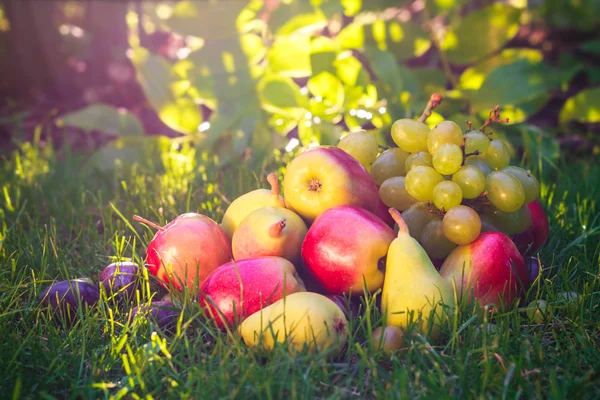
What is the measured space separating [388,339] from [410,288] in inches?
5.6

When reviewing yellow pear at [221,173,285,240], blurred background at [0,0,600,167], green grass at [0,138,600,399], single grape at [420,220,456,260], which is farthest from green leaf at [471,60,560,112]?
yellow pear at [221,173,285,240]

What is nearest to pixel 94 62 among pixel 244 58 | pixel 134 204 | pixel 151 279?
pixel 244 58

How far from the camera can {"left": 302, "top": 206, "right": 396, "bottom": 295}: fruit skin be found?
1.53 metres

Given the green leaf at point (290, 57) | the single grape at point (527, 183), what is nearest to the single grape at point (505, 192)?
the single grape at point (527, 183)

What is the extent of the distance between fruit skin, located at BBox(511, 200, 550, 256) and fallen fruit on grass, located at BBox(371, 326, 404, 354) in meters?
0.66

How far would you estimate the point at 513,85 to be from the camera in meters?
3.12

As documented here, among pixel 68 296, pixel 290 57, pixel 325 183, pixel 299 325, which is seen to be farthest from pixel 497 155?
pixel 290 57

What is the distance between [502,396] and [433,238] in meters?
0.55

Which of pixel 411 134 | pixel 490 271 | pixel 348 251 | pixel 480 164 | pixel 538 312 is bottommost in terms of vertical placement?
pixel 538 312

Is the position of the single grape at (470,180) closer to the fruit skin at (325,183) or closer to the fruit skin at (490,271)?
the fruit skin at (490,271)

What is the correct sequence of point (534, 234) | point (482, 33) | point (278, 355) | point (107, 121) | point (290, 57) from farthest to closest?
point (482, 33)
point (107, 121)
point (290, 57)
point (534, 234)
point (278, 355)

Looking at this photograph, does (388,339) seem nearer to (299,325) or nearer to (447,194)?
(299,325)

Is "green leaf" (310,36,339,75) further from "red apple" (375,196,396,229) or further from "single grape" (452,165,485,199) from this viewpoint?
"single grape" (452,165,485,199)

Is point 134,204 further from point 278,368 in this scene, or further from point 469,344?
point 469,344
